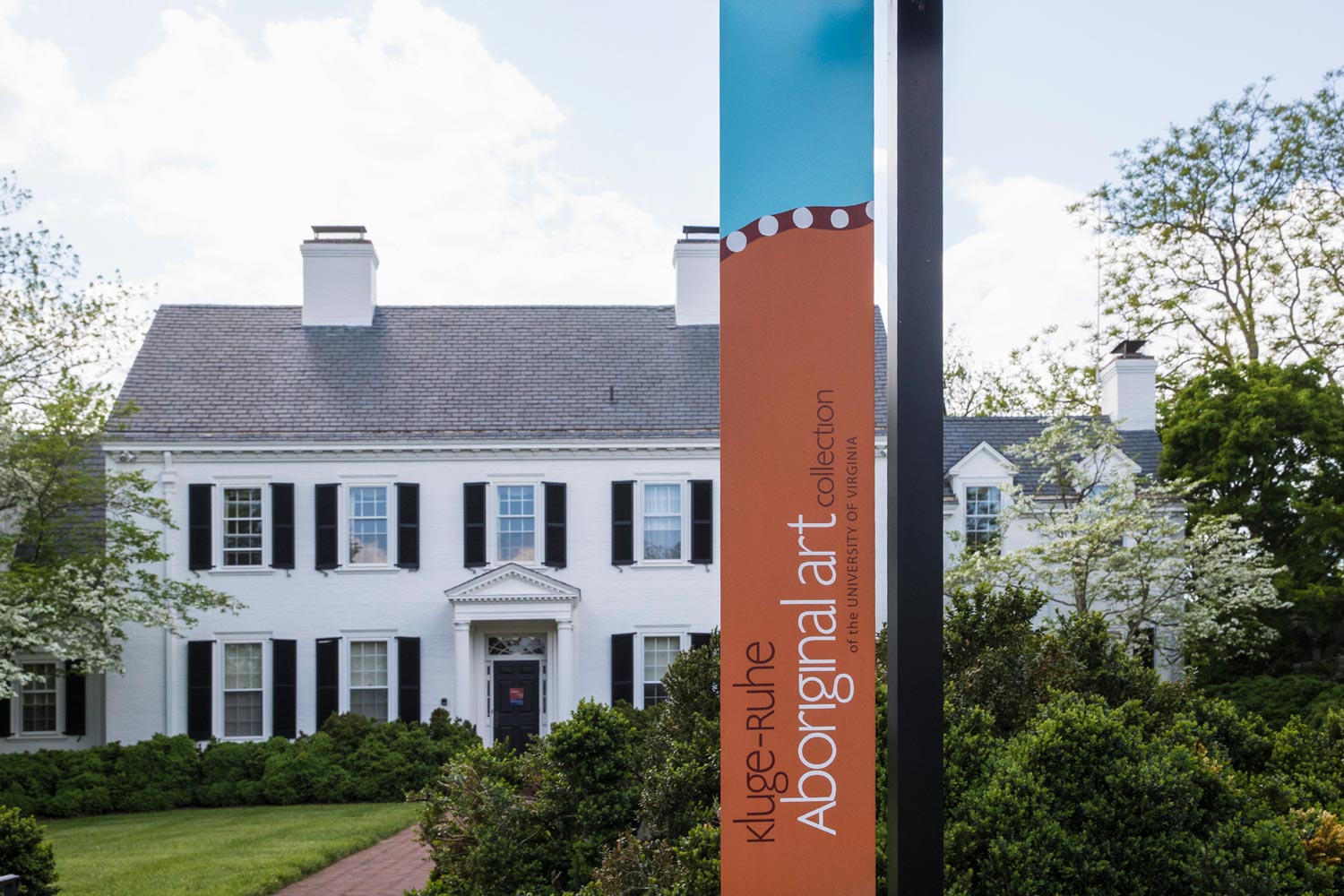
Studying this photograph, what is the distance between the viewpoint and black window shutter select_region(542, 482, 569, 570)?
18.5 meters

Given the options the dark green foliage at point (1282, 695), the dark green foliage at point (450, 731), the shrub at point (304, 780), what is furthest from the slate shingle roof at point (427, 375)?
the dark green foliage at point (1282, 695)

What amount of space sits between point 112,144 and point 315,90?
8.80m

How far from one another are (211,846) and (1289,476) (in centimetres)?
1873

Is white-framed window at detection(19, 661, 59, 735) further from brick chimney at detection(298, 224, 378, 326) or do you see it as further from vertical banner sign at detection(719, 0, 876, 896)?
vertical banner sign at detection(719, 0, 876, 896)

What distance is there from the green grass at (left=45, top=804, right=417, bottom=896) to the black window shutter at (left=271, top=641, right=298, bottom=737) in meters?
2.27

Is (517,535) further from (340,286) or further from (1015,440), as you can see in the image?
(1015,440)

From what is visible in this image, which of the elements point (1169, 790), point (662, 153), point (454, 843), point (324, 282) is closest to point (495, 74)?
point (662, 153)

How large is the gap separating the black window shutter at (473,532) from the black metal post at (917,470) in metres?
16.1

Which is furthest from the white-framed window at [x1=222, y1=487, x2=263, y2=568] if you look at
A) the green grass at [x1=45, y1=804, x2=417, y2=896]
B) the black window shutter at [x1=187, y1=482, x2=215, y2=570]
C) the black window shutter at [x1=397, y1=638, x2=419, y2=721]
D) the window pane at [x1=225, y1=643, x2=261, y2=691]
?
the green grass at [x1=45, y1=804, x2=417, y2=896]

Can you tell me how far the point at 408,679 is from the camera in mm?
17891

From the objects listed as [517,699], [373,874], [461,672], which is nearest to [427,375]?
[461,672]

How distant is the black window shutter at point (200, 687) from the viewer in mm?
17500

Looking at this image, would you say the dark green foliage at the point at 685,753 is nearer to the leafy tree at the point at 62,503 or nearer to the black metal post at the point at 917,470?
the black metal post at the point at 917,470

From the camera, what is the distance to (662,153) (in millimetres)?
7016
